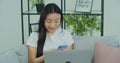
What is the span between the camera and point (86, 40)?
2.07 meters

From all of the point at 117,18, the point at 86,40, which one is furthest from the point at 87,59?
the point at 117,18

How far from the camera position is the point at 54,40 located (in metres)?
2.01

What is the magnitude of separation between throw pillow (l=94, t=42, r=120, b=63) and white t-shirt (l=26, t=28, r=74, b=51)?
24cm

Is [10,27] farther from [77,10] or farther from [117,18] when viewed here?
[117,18]

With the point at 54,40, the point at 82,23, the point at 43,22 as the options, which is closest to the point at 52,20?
the point at 43,22

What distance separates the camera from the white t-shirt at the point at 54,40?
6.45 feet

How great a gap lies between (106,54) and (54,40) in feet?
1.46

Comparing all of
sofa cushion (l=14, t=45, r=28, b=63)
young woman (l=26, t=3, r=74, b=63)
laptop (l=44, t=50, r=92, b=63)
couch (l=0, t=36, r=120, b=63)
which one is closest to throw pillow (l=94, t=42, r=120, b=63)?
couch (l=0, t=36, r=120, b=63)

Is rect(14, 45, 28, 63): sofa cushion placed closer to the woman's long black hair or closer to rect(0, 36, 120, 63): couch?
rect(0, 36, 120, 63): couch

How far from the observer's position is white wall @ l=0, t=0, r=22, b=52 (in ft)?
10.2

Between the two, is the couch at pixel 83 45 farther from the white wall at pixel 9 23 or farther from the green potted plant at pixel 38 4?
the white wall at pixel 9 23

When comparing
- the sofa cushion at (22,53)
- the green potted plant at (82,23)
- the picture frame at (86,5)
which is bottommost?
the sofa cushion at (22,53)

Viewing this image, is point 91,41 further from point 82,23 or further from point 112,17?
point 112,17

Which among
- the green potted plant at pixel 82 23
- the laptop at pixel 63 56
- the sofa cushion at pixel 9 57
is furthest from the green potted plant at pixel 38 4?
the laptop at pixel 63 56
